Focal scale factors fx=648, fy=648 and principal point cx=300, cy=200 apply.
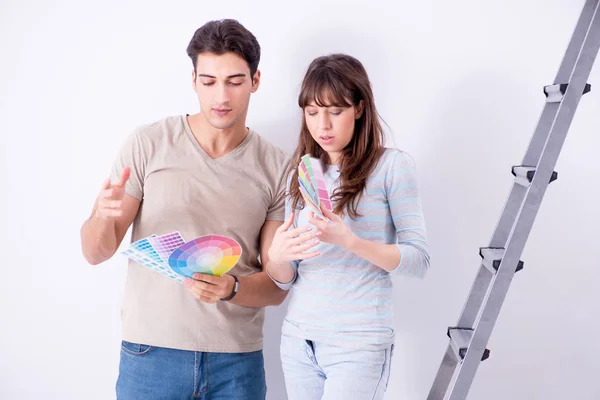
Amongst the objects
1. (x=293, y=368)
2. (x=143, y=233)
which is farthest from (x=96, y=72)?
(x=293, y=368)

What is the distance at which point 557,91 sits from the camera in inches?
76.0

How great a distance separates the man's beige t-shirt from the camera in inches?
85.8

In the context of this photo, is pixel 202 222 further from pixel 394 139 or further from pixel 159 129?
pixel 394 139

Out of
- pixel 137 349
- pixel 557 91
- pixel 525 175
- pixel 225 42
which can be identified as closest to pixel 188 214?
pixel 137 349

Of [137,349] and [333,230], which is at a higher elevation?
[333,230]

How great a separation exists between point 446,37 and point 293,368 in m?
1.39

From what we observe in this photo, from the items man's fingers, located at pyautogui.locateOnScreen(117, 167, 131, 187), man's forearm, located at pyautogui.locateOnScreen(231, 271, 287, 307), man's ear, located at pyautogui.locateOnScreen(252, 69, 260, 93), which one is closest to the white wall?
man's ear, located at pyautogui.locateOnScreen(252, 69, 260, 93)

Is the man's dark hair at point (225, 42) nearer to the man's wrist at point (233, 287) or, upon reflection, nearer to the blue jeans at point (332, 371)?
the man's wrist at point (233, 287)

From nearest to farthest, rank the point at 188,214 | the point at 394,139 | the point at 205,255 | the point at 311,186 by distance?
the point at 311,186
the point at 205,255
the point at 188,214
the point at 394,139

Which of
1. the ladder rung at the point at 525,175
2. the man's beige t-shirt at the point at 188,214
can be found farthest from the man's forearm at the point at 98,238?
the ladder rung at the point at 525,175

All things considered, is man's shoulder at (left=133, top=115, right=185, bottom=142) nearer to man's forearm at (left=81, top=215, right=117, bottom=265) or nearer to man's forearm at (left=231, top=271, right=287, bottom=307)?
man's forearm at (left=81, top=215, right=117, bottom=265)

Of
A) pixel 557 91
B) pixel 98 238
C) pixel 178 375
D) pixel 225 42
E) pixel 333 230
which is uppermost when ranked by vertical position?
pixel 557 91

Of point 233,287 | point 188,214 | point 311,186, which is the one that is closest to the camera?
point 311,186

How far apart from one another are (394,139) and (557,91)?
729 millimetres
